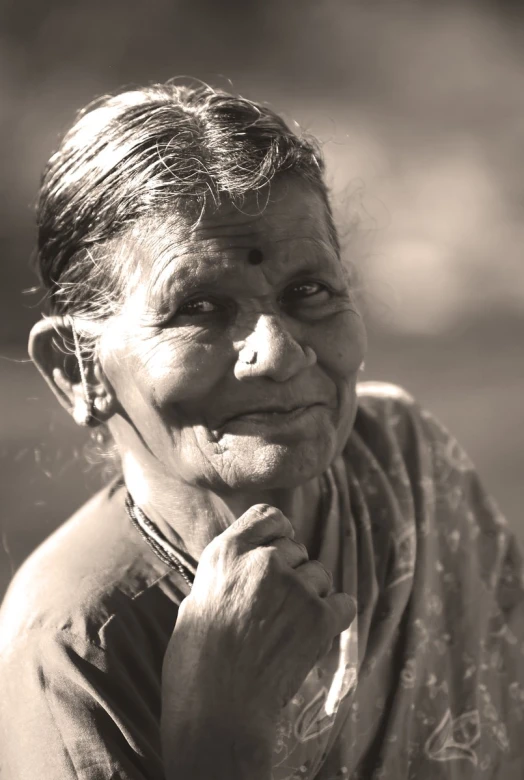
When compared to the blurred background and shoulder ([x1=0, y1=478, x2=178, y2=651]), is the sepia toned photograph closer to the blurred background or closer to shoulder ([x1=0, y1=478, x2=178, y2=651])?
shoulder ([x1=0, y1=478, x2=178, y2=651])

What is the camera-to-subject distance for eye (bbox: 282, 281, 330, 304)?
2221 mm

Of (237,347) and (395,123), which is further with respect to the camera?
(395,123)

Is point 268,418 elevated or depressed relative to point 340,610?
elevated

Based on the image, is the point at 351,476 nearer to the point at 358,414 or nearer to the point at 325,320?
the point at 358,414

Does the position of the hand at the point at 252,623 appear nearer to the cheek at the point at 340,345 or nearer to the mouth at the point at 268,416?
the mouth at the point at 268,416

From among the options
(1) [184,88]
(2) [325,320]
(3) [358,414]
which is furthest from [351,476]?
(1) [184,88]

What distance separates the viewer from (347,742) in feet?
7.35

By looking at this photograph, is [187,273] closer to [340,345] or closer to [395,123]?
[340,345]

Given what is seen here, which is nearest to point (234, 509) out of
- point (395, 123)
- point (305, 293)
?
point (305, 293)

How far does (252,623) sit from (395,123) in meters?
6.94

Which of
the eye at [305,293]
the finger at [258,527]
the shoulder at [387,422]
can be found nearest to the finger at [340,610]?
the finger at [258,527]

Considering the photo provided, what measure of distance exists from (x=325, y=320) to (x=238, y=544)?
525mm

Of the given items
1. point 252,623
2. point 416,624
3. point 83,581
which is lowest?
point 416,624

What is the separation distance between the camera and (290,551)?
6.72 ft
